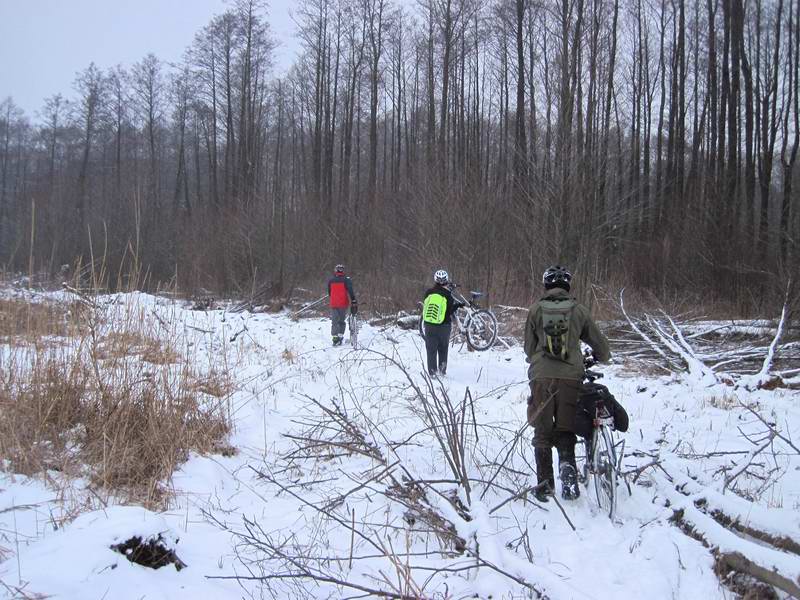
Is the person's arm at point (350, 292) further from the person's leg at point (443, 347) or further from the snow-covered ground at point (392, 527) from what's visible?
the snow-covered ground at point (392, 527)

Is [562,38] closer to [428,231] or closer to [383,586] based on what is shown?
[428,231]

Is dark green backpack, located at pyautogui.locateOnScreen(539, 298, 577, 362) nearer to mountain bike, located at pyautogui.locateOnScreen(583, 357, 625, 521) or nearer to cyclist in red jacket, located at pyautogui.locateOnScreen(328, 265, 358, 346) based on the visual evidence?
mountain bike, located at pyautogui.locateOnScreen(583, 357, 625, 521)

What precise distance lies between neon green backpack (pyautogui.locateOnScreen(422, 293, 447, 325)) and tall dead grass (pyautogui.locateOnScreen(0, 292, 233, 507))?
13.4 feet

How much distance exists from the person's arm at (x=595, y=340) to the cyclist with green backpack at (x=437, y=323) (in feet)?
14.6

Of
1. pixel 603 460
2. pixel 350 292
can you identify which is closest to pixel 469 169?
pixel 350 292

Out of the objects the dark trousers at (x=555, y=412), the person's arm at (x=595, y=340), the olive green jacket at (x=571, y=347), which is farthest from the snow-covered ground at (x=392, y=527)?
the person's arm at (x=595, y=340)

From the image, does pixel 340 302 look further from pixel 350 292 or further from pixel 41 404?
pixel 41 404

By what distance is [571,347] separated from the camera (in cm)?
399

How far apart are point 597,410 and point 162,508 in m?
3.05

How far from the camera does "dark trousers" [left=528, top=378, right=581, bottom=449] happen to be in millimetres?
3941

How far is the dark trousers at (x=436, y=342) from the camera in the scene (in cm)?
857

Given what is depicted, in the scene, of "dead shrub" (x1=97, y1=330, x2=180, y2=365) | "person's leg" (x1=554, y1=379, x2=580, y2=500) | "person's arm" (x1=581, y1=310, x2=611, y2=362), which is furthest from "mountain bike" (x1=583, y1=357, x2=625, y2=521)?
"dead shrub" (x1=97, y1=330, x2=180, y2=365)

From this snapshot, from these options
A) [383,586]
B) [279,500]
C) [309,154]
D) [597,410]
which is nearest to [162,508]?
[279,500]

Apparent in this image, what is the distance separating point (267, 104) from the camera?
106 ft
